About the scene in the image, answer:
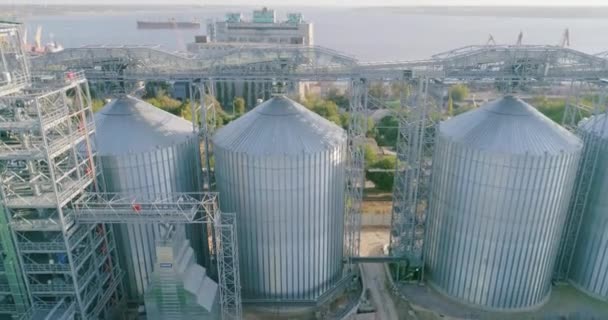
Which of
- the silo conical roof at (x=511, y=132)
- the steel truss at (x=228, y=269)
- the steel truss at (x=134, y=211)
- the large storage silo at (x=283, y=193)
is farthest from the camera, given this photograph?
the large storage silo at (x=283, y=193)

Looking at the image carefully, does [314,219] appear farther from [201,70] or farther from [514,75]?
[514,75]

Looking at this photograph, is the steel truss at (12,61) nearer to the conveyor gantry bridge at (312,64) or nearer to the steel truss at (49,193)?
the steel truss at (49,193)

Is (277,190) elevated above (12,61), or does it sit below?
below

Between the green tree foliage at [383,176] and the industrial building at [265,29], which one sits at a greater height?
the industrial building at [265,29]

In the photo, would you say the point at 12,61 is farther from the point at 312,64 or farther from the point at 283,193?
the point at 312,64

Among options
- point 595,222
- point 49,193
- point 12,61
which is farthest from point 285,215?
point 595,222

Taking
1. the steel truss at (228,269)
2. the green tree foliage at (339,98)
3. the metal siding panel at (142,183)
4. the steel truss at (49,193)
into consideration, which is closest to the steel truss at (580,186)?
the steel truss at (228,269)
